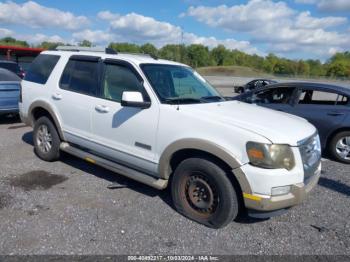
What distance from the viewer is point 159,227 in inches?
150

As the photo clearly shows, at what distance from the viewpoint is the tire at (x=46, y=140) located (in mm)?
5590

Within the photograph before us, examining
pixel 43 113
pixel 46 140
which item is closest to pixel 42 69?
pixel 43 113

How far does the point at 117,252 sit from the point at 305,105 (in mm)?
5236

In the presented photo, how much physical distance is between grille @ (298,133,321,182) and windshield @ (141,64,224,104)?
1.38 meters

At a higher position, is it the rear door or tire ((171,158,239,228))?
the rear door

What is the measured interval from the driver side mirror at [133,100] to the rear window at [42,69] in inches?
90.7

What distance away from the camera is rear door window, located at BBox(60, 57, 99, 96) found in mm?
4918

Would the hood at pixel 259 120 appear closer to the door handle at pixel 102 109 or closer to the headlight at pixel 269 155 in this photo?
the headlight at pixel 269 155

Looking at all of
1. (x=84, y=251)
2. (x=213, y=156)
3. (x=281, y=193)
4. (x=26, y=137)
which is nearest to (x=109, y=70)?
(x=213, y=156)

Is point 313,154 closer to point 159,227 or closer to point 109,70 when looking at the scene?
point 159,227

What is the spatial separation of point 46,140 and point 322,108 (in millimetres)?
5370

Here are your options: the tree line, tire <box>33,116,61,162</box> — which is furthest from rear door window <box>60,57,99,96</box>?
the tree line

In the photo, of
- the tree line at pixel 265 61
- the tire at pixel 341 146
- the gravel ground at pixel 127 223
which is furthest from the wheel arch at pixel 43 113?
the tree line at pixel 265 61

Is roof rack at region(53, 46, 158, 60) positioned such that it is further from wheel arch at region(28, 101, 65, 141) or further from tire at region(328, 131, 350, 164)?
tire at region(328, 131, 350, 164)
